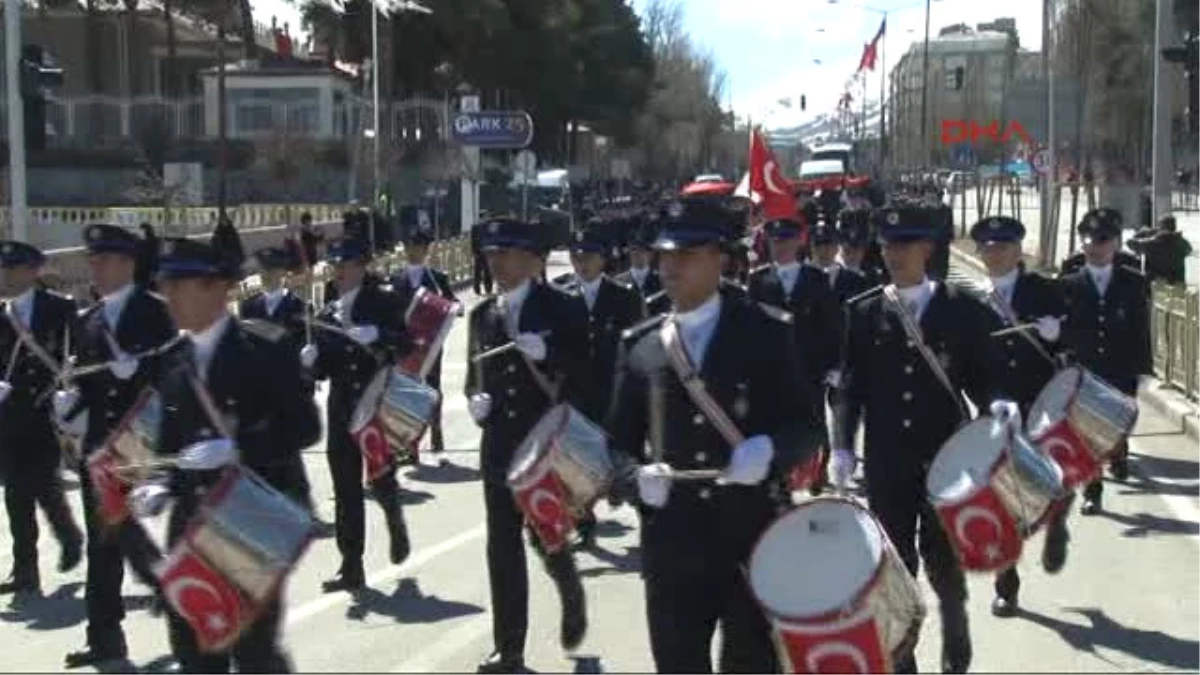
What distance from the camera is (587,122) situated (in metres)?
92.8

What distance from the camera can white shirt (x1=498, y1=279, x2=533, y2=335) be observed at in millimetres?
8852

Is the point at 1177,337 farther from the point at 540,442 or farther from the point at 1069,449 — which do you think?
the point at 540,442

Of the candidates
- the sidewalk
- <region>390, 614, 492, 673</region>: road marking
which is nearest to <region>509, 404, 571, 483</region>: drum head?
<region>390, 614, 492, 673</region>: road marking

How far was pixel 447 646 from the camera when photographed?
9258 millimetres

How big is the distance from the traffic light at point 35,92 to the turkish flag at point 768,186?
810cm

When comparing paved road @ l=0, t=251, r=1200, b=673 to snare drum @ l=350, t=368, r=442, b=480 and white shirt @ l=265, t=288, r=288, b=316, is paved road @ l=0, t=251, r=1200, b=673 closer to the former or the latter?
snare drum @ l=350, t=368, r=442, b=480

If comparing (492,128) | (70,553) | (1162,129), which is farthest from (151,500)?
(492,128)

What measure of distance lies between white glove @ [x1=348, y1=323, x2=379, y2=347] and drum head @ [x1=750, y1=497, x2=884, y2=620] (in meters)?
5.42

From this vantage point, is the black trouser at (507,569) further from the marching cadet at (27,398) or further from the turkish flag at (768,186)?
the turkish flag at (768,186)

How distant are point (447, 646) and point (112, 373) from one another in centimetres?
202

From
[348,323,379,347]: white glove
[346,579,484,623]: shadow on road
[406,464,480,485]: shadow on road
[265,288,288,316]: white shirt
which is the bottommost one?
[406,464,480,485]: shadow on road

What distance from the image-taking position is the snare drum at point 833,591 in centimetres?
566

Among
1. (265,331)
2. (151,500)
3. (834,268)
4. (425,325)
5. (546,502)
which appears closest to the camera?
(151,500)

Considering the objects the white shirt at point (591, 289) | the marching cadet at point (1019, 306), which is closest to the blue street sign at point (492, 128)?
the white shirt at point (591, 289)
